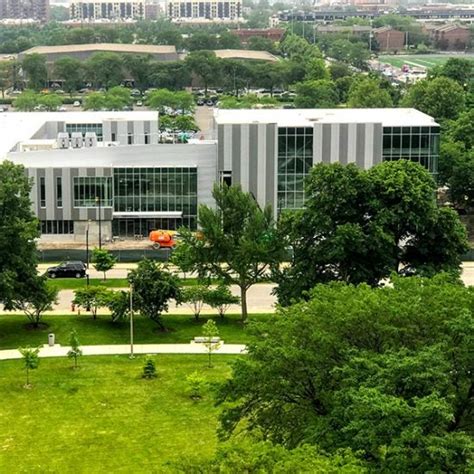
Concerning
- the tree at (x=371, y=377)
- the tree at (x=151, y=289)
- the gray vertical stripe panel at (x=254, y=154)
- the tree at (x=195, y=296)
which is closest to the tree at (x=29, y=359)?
the tree at (x=151, y=289)

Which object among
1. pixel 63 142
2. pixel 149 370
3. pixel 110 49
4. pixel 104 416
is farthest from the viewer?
pixel 110 49

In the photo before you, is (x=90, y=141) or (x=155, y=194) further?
(x=90, y=141)

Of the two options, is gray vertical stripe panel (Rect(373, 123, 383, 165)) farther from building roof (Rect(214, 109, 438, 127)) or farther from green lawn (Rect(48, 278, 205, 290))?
green lawn (Rect(48, 278, 205, 290))

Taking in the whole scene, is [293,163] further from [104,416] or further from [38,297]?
[104,416]

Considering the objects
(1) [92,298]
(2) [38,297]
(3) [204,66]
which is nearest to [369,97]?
(3) [204,66]

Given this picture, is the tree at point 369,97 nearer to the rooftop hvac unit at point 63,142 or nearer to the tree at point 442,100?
the tree at point 442,100

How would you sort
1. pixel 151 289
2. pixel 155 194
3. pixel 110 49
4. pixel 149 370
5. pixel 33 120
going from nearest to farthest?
pixel 149 370 < pixel 151 289 < pixel 155 194 < pixel 33 120 < pixel 110 49

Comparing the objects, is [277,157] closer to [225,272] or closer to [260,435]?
[225,272]

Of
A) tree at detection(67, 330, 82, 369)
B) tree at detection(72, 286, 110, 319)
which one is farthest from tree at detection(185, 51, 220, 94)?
tree at detection(67, 330, 82, 369)
